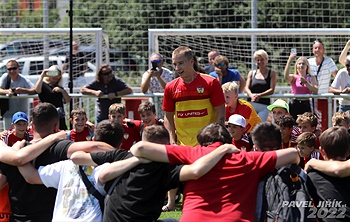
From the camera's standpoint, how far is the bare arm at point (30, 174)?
19.6 feet

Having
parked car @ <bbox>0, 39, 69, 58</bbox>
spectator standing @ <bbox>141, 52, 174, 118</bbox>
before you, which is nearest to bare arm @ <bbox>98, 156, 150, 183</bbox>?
spectator standing @ <bbox>141, 52, 174, 118</bbox>

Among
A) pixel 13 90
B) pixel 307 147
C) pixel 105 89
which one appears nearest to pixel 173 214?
pixel 307 147

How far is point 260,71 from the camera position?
1130cm

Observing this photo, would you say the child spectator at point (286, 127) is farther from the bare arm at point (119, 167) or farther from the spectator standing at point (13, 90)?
the spectator standing at point (13, 90)

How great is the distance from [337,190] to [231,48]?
9.76 m

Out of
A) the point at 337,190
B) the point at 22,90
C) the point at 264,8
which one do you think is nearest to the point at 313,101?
the point at 22,90

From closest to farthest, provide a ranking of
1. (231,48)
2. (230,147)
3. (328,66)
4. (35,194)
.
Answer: (230,147) → (35,194) → (328,66) → (231,48)

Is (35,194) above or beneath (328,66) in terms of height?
beneath

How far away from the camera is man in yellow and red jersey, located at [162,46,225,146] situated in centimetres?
861

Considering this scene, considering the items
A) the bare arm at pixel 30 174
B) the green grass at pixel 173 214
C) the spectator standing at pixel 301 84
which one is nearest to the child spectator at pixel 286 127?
the green grass at pixel 173 214

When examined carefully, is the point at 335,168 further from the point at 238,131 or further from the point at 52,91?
the point at 52,91

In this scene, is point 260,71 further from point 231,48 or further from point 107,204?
point 107,204

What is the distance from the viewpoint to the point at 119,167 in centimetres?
562

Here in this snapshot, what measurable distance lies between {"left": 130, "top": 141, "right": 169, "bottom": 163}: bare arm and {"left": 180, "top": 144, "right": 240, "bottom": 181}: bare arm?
20 cm
